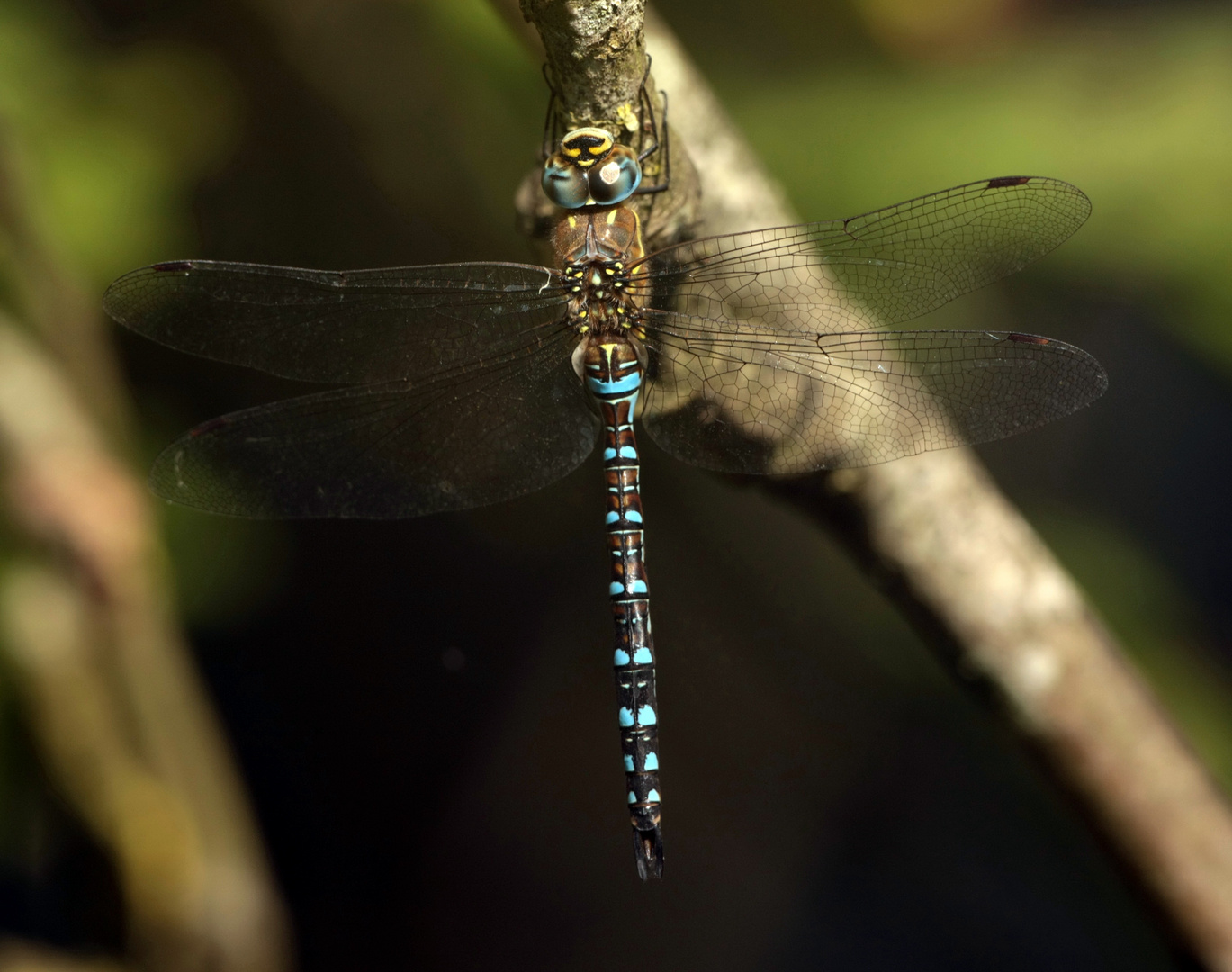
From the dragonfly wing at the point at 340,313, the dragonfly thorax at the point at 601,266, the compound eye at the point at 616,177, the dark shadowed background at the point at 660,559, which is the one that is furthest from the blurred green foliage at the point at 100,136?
the compound eye at the point at 616,177

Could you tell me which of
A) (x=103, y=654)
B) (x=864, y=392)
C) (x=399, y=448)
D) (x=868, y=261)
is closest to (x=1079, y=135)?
(x=868, y=261)

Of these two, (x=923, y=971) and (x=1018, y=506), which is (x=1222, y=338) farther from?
(x=923, y=971)

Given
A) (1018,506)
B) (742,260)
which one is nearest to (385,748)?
(742,260)

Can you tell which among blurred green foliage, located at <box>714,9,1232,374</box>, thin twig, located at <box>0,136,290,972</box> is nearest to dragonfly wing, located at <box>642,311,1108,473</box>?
blurred green foliage, located at <box>714,9,1232,374</box>

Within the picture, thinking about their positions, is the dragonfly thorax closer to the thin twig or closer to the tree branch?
the tree branch

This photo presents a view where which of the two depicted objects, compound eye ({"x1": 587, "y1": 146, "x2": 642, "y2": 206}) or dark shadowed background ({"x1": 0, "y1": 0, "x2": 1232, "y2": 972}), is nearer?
compound eye ({"x1": 587, "y1": 146, "x2": 642, "y2": 206})

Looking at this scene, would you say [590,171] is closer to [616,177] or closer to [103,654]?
[616,177]
